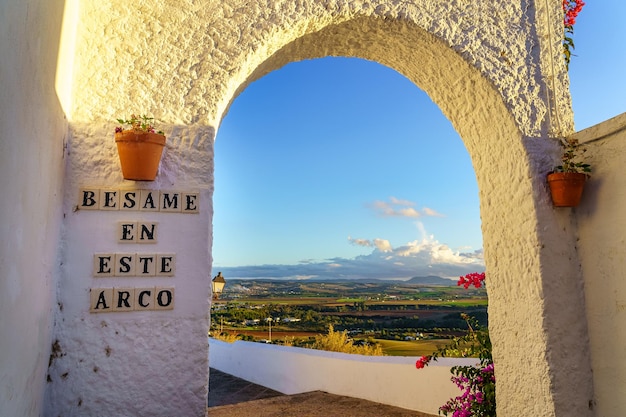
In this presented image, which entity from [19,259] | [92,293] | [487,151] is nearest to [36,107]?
[19,259]

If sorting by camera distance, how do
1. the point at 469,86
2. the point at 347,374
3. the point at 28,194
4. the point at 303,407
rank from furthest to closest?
the point at 347,374 < the point at 303,407 < the point at 469,86 < the point at 28,194

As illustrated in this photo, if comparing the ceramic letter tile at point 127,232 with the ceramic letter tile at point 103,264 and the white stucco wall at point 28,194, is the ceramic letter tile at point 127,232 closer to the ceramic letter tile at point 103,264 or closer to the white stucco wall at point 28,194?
the ceramic letter tile at point 103,264

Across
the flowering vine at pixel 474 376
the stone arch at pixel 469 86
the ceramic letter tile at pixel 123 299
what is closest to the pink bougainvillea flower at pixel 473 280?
the flowering vine at pixel 474 376

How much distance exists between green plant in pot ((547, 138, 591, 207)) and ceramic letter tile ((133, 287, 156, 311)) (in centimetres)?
240

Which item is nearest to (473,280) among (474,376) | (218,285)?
(474,376)

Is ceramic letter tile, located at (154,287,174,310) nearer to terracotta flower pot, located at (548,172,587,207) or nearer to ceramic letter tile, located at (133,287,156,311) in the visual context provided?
ceramic letter tile, located at (133,287,156,311)

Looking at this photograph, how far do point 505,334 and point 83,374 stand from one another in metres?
2.51

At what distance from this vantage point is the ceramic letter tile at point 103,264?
2.23 m

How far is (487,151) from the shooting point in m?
3.21

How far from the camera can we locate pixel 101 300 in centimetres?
222

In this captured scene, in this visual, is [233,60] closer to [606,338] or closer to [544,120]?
[544,120]

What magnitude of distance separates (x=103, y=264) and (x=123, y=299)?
0.65ft

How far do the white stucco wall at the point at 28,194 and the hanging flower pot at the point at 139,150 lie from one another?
28cm

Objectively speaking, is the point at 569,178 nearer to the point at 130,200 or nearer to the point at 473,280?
the point at 473,280
